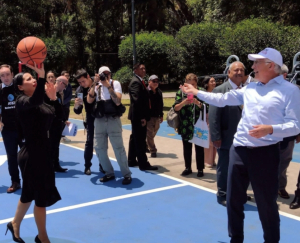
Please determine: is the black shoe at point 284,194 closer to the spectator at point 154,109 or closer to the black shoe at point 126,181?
the black shoe at point 126,181

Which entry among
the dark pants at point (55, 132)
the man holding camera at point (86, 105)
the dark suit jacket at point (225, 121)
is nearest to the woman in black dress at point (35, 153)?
the dark suit jacket at point (225, 121)

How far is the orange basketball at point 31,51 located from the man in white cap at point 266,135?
7.89 ft

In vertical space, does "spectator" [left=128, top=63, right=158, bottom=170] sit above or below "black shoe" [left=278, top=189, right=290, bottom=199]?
above

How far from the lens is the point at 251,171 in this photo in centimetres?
344

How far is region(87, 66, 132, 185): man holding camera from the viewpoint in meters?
6.06

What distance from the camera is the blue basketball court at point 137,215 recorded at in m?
4.23

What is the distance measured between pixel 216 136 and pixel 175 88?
1287 inches

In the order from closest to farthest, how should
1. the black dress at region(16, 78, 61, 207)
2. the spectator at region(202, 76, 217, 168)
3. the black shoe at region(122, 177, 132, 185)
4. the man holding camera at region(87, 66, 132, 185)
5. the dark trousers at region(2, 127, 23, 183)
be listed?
the black dress at region(16, 78, 61, 207) → the dark trousers at region(2, 127, 23, 183) → the man holding camera at region(87, 66, 132, 185) → the black shoe at region(122, 177, 132, 185) → the spectator at region(202, 76, 217, 168)

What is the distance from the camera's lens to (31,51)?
4270 mm

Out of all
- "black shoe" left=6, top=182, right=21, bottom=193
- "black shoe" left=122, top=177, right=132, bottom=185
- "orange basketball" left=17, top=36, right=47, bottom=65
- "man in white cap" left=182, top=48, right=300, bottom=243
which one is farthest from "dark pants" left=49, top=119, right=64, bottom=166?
"man in white cap" left=182, top=48, right=300, bottom=243

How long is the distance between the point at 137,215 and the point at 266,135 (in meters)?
2.33

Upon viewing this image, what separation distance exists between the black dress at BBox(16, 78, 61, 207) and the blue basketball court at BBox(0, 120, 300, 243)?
69cm

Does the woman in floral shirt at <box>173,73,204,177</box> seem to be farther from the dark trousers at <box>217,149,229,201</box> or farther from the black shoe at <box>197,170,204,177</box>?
the dark trousers at <box>217,149,229,201</box>

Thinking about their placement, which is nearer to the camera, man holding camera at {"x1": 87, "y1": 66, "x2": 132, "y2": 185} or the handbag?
man holding camera at {"x1": 87, "y1": 66, "x2": 132, "y2": 185}
